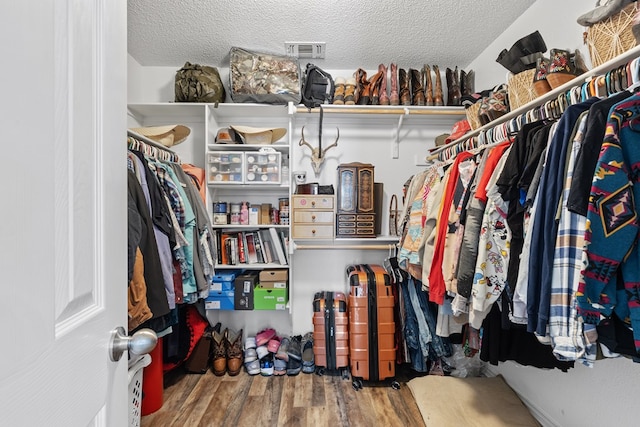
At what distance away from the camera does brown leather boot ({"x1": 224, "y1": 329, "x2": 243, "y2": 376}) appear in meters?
2.31

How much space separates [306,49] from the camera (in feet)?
7.72

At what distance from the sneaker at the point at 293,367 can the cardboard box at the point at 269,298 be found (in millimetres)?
413

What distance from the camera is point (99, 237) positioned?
520 mm

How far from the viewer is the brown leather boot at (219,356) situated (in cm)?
231

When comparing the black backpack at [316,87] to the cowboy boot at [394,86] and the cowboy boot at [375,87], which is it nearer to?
the cowboy boot at [375,87]

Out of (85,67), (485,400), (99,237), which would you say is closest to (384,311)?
(485,400)

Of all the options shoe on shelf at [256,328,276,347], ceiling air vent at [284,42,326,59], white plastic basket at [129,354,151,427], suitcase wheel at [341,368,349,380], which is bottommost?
suitcase wheel at [341,368,349,380]

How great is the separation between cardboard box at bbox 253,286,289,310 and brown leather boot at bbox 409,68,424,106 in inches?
70.8

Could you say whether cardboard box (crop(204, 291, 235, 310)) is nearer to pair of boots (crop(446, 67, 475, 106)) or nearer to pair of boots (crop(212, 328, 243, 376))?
pair of boots (crop(212, 328, 243, 376))

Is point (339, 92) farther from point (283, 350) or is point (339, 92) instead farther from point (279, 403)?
point (279, 403)

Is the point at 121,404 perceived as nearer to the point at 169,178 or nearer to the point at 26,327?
the point at 26,327

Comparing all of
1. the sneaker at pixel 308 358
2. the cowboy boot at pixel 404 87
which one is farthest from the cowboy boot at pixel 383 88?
the sneaker at pixel 308 358

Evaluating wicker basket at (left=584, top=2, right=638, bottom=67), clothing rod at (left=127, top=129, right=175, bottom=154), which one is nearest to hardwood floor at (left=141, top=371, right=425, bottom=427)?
clothing rod at (left=127, top=129, right=175, bottom=154)

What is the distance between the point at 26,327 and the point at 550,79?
1.75 metres
